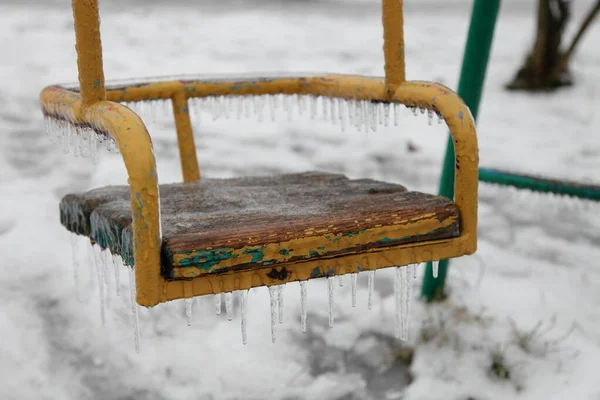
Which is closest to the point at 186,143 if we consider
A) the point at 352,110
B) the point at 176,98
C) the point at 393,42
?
the point at 176,98

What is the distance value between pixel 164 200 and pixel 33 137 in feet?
8.64

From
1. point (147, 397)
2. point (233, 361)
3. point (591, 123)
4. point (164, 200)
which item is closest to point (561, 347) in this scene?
point (233, 361)

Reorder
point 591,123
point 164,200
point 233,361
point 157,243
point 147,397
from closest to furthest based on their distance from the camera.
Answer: point 157,243 < point 164,200 < point 147,397 < point 233,361 < point 591,123

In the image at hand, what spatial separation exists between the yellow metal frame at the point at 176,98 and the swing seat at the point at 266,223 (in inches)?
0.7

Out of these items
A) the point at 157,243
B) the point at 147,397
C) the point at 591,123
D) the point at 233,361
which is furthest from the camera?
the point at 591,123

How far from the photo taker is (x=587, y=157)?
3.94m

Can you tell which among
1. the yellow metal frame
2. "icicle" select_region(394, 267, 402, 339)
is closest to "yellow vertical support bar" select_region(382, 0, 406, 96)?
the yellow metal frame

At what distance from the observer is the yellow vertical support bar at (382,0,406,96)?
1458 mm

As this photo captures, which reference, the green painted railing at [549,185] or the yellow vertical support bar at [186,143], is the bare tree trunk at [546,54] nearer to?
the green painted railing at [549,185]

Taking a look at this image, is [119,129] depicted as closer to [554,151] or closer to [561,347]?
[561,347]

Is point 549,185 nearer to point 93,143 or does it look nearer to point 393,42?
point 393,42

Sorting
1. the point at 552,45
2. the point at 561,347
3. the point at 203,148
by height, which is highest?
the point at 552,45

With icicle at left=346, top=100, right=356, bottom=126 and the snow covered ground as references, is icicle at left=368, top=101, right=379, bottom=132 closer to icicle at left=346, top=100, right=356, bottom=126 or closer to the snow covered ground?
icicle at left=346, top=100, right=356, bottom=126

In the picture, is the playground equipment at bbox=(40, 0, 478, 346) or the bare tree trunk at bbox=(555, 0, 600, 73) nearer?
the playground equipment at bbox=(40, 0, 478, 346)
